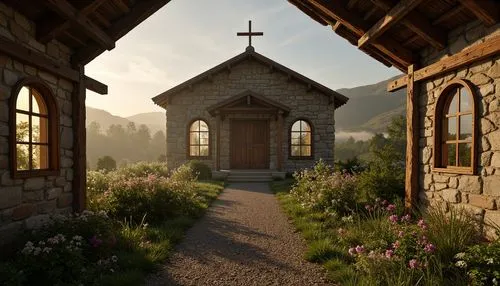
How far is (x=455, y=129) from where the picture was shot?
5.09 metres

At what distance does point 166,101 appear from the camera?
586 inches

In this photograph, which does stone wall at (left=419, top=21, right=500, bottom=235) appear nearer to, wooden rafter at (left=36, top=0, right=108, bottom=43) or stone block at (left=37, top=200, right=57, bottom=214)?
wooden rafter at (left=36, top=0, right=108, bottom=43)

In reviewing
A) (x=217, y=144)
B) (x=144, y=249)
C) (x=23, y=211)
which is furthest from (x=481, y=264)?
(x=217, y=144)

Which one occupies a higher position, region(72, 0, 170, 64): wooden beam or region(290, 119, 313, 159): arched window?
region(72, 0, 170, 64): wooden beam

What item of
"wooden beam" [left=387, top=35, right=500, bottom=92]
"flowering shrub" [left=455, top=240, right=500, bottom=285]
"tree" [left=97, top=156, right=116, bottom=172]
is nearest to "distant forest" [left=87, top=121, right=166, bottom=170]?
"tree" [left=97, top=156, right=116, bottom=172]

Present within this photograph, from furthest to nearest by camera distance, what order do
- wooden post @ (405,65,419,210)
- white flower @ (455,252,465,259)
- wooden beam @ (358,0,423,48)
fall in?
wooden post @ (405,65,419,210), wooden beam @ (358,0,423,48), white flower @ (455,252,465,259)

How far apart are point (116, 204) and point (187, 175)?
579 cm

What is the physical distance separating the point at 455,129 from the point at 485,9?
1.92 meters

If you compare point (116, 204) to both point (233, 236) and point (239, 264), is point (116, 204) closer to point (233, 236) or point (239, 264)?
point (233, 236)

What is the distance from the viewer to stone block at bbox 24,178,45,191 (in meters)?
4.27

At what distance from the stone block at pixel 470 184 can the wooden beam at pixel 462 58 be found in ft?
5.72

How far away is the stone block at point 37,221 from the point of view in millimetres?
4252

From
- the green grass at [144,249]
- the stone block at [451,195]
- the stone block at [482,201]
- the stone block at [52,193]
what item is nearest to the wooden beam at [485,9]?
the stone block at [482,201]

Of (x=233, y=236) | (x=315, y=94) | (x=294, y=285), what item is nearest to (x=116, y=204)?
(x=233, y=236)
